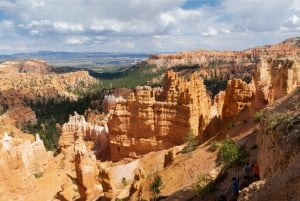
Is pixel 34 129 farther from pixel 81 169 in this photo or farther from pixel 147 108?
pixel 81 169

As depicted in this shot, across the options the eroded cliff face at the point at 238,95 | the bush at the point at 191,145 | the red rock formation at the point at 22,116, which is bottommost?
the red rock formation at the point at 22,116

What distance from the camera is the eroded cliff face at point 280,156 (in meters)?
10.1

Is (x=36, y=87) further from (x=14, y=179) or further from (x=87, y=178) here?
(x=87, y=178)

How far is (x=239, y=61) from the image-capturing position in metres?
189

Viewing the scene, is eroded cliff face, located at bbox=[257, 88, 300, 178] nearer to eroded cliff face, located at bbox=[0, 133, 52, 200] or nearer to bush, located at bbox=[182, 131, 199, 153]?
bush, located at bbox=[182, 131, 199, 153]

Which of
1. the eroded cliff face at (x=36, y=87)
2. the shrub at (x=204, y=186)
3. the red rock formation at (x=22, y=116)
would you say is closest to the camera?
the shrub at (x=204, y=186)

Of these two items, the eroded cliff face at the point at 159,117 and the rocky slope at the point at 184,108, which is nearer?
the rocky slope at the point at 184,108

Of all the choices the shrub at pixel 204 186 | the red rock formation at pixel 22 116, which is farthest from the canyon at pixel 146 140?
the red rock formation at pixel 22 116

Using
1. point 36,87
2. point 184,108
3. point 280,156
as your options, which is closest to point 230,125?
point 184,108

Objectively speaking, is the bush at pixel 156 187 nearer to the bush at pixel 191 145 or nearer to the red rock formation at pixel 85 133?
the bush at pixel 191 145

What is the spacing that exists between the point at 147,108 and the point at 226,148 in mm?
19926

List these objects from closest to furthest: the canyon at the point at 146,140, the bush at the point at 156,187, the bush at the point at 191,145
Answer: the bush at the point at 156,187 < the canyon at the point at 146,140 < the bush at the point at 191,145

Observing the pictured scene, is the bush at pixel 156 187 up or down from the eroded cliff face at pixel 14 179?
up

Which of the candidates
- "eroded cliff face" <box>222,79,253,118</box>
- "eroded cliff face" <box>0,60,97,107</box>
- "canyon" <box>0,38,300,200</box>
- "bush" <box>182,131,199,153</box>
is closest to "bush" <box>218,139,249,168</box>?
"canyon" <box>0,38,300,200</box>
